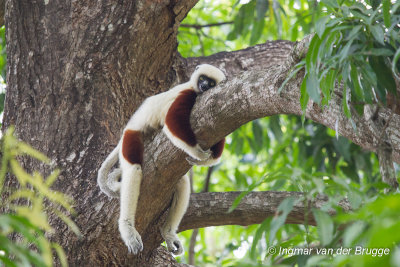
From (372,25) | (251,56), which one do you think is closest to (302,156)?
(251,56)

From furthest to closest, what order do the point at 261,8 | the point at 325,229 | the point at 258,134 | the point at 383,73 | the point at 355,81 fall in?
the point at 258,134, the point at 261,8, the point at 383,73, the point at 355,81, the point at 325,229

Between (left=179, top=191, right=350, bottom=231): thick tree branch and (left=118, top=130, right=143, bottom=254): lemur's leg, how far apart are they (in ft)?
2.63

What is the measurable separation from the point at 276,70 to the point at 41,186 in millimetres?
2289

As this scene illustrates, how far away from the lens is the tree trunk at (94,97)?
4.09 meters

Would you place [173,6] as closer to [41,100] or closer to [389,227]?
[41,100]

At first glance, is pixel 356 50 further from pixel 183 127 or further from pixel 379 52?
pixel 183 127

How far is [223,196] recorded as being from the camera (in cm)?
470

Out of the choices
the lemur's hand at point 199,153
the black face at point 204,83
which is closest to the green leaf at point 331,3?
the lemur's hand at point 199,153

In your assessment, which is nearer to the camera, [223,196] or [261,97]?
[261,97]

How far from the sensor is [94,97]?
15.3ft

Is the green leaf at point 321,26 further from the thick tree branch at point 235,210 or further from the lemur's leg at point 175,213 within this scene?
the lemur's leg at point 175,213

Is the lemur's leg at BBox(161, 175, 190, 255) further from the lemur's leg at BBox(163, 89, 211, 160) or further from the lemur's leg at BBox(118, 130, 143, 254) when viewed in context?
the lemur's leg at BBox(163, 89, 211, 160)

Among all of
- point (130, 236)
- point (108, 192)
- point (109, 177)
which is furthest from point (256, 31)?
point (130, 236)

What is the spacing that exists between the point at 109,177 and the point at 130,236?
0.65m
